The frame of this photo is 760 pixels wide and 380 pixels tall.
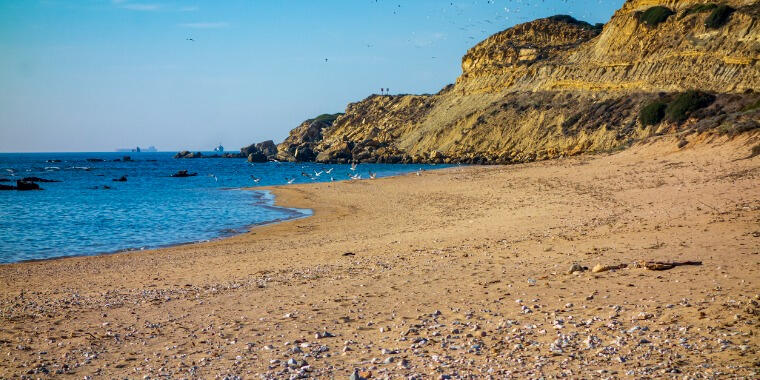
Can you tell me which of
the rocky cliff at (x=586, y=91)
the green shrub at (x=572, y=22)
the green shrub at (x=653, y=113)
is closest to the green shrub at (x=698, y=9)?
the rocky cliff at (x=586, y=91)

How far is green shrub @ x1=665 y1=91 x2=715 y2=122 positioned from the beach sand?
27.4 metres

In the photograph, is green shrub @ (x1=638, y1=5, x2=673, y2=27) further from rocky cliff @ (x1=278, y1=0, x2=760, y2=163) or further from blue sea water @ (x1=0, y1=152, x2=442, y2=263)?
blue sea water @ (x1=0, y1=152, x2=442, y2=263)

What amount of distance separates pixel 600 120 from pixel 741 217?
150 ft

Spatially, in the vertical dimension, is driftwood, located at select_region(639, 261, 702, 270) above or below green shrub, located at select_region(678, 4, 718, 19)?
below

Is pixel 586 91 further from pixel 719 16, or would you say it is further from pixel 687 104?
pixel 687 104

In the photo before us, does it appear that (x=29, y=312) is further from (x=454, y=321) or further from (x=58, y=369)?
(x=454, y=321)

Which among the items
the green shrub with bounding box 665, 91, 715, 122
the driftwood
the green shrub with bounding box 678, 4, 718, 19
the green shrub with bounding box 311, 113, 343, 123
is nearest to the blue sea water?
the driftwood

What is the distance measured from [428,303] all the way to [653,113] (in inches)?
1735

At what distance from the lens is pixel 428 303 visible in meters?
8.51

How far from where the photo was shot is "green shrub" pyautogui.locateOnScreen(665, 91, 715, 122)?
Result: 42594mm

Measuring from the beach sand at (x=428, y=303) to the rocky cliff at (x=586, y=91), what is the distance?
54.6 ft

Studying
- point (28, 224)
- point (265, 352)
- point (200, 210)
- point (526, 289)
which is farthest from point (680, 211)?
point (28, 224)

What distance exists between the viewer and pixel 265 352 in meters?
6.74

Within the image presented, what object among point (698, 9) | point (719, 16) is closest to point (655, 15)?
point (698, 9)
